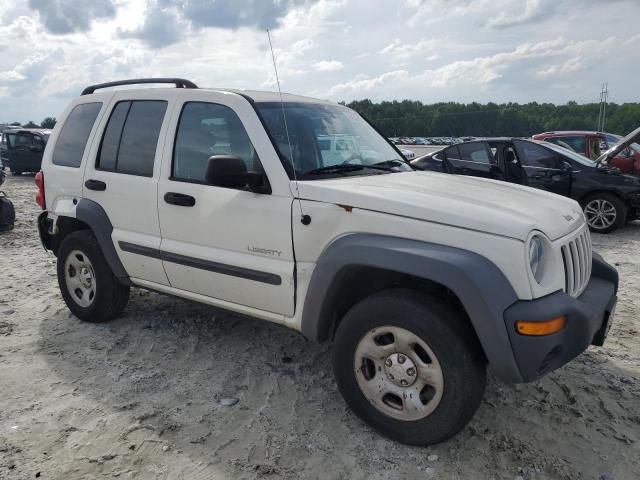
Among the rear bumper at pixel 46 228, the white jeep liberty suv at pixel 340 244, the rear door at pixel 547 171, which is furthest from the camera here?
the rear door at pixel 547 171

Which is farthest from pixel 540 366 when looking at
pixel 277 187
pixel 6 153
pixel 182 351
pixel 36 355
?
pixel 6 153

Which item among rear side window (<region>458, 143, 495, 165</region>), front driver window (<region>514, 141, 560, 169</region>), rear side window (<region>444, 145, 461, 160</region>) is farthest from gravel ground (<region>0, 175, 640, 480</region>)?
rear side window (<region>444, 145, 461, 160</region>)

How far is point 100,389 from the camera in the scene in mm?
3635

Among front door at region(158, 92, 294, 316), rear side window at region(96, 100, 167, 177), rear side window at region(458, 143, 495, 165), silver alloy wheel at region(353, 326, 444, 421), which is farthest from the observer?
rear side window at region(458, 143, 495, 165)

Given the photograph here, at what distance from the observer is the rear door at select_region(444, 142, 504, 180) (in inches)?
367

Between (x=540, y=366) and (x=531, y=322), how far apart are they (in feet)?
0.82

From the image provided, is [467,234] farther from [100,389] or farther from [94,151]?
[94,151]

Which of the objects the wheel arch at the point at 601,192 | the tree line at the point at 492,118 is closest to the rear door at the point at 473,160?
the wheel arch at the point at 601,192

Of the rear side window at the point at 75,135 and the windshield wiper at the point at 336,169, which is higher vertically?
the rear side window at the point at 75,135

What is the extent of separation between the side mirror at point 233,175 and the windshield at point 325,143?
189mm

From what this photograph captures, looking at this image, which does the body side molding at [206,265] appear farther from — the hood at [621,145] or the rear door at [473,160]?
the hood at [621,145]

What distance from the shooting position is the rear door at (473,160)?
30.6 ft

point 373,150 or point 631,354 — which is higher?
point 373,150

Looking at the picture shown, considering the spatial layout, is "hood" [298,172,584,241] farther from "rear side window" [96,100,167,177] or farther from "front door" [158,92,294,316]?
"rear side window" [96,100,167,177]
